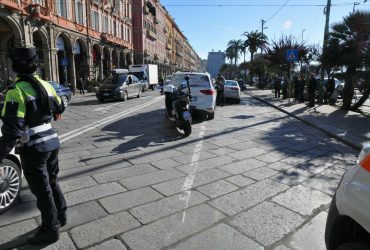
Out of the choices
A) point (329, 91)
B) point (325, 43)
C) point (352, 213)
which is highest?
point (325, 43)

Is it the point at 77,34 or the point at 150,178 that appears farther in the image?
the point at 77,34

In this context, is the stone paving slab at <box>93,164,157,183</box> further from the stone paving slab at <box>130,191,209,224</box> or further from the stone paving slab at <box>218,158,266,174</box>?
the stone paving slab at <box>218,158,266,174</box>

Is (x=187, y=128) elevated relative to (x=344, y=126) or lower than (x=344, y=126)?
elevated

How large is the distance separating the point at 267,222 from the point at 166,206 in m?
1.17

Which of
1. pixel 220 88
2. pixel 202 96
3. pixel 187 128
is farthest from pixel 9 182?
pixel 220 88

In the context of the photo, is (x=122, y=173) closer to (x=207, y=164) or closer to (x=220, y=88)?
(x=207, y=164)

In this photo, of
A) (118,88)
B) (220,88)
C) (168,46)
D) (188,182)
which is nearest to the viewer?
(188,182)

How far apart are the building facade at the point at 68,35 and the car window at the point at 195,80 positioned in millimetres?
13246

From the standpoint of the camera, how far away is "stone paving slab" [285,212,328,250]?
10.3ft

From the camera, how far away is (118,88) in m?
18.6

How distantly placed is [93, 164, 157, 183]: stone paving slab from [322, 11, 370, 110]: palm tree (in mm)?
10720

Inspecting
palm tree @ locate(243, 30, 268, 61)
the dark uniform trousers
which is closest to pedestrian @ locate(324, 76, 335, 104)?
the dark uniform trousers

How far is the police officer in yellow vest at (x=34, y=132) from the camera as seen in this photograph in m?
2.75

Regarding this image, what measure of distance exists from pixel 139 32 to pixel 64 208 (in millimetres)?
53366
